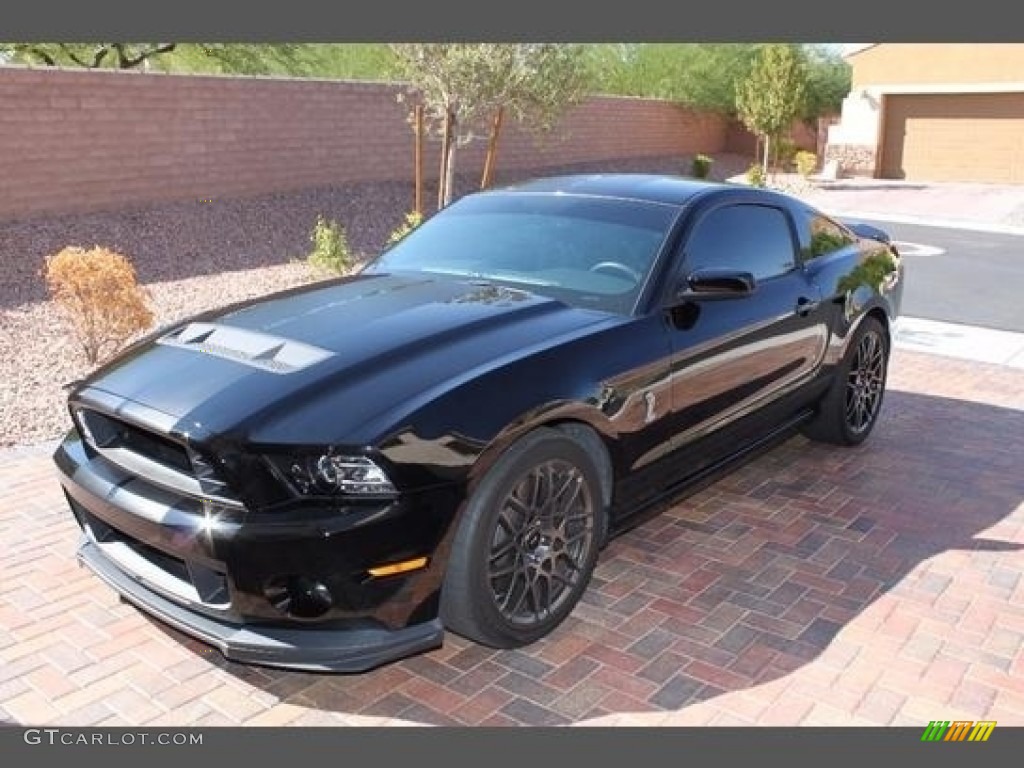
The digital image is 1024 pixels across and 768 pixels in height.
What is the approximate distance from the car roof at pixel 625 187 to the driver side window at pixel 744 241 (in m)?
0.16

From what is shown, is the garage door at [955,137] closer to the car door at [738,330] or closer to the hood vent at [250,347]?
the car door at [738,330]

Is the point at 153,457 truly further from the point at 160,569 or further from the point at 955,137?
the point at 955,137

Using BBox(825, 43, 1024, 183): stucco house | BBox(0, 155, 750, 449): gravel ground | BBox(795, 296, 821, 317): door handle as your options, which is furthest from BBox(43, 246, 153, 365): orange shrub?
BBox(825, 43, 1024, 183): stucco house

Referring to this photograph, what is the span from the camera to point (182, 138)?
1315 centimetres

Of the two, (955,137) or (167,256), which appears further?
(955,137)

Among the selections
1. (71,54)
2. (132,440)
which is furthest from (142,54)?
(132,440)

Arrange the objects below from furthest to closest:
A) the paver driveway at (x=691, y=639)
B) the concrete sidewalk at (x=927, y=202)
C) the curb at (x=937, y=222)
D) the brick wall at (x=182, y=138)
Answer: the concrete sidewalk at (x=927, y=202)
the curb at (x=937, y=222)
the brick wall at (x=182, y=138)
the paver driveway at (x=691, y=639)

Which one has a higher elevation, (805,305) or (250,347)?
(250,347)

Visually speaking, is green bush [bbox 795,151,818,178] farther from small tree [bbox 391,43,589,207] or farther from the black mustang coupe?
the black mustang coupe

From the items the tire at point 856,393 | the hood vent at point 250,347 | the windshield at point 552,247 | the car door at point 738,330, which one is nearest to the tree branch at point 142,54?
the windshield at point 552,247

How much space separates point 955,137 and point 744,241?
97.6ft

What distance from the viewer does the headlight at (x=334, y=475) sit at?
296 centimetres

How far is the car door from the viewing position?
4.18m

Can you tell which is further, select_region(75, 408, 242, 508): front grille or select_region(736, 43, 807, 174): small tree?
select_region(736, 43, 807, 174): small tree
